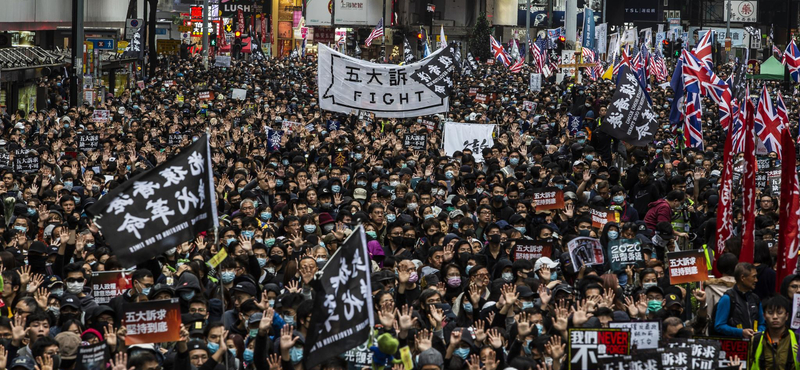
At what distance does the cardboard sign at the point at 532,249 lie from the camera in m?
11.1

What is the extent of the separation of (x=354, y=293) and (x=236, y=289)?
274 centimetres

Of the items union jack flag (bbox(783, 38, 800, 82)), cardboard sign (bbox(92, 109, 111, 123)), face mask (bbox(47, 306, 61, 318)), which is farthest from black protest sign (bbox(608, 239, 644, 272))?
union jack flag (bbox(783, 38, 800, 82))

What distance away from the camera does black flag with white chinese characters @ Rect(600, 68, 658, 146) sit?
1795cm

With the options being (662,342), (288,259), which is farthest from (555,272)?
(662,342)

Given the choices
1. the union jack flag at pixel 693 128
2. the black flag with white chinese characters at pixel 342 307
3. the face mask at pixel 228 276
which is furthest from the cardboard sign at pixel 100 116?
the black flag with white chinese characters at pixel 342 307

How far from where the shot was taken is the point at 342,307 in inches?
272

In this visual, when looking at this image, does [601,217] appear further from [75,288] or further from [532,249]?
[75,288]

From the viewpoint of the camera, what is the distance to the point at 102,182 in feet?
51.0

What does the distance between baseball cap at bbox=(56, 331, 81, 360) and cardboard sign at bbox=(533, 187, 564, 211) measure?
22.0 ft

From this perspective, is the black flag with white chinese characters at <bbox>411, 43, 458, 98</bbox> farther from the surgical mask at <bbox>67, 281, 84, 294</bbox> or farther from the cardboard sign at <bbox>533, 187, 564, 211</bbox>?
the surgical mask at <bbox>67, 281, 84, 294</bbox>

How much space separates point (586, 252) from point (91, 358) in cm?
528

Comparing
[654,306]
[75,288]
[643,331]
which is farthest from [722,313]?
[75,288]

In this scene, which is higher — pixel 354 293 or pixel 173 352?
pixel 354 293

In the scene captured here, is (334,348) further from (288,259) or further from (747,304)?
(288,259)
